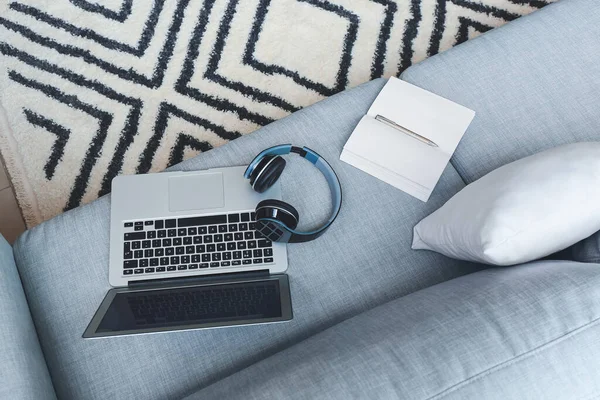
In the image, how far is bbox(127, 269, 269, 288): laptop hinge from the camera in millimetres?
917

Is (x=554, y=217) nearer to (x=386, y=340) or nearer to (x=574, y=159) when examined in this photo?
(x=574, y=159)

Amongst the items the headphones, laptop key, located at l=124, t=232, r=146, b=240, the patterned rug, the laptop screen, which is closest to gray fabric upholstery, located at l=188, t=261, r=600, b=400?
the laptop screen

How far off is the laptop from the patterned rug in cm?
41

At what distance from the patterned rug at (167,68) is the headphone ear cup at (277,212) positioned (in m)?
0.54

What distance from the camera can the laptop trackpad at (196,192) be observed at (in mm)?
976

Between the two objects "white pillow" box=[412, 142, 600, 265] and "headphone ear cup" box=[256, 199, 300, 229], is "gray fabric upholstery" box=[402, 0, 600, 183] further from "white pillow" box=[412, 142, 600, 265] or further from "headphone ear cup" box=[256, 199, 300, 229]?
"headphone ear cup" box=[256, 199, 300, 229]

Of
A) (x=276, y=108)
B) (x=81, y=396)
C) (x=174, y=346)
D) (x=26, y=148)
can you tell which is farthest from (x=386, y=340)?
(x=26, y=148)

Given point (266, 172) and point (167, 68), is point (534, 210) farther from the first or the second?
point (167, 68)

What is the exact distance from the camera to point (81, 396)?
0.85 meters

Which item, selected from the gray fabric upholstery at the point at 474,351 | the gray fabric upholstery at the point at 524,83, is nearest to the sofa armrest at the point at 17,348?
the gray fabric upholstery at the point at 474,351

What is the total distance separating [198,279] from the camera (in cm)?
92

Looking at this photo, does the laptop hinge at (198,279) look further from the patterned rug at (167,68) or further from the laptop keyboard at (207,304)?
the patterned rug at (167,68)

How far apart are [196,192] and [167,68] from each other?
0.57m

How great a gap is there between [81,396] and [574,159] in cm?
84
